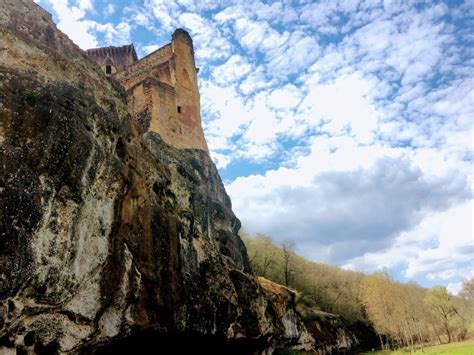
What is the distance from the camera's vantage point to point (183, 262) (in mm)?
15547

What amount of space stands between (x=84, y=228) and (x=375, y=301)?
5055 cm

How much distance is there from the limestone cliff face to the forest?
3870 centimetres

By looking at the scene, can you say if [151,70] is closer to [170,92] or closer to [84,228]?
[170,92]

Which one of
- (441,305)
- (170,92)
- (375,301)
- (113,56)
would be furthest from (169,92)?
(441,305)

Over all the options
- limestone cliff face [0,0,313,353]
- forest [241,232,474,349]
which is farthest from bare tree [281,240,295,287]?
limestone cliff face [0,0,313,353]

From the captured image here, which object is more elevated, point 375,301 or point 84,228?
point 84,228

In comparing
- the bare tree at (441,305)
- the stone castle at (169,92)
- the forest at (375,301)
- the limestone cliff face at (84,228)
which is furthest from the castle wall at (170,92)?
the bare tree at (441,305)

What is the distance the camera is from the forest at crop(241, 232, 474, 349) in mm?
54594

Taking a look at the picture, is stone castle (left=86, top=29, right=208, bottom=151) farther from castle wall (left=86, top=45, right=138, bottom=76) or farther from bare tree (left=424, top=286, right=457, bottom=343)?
bare tree (left=424, top=286, right=457, bottom=343)

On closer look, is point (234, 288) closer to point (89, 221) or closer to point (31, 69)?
point (89, 221)

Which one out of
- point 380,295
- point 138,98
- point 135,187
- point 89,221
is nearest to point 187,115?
point 138,98

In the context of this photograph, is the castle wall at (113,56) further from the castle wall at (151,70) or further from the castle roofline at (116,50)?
the castle wall at (151,70)

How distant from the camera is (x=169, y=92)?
37344mm

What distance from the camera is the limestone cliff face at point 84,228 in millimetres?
10086
